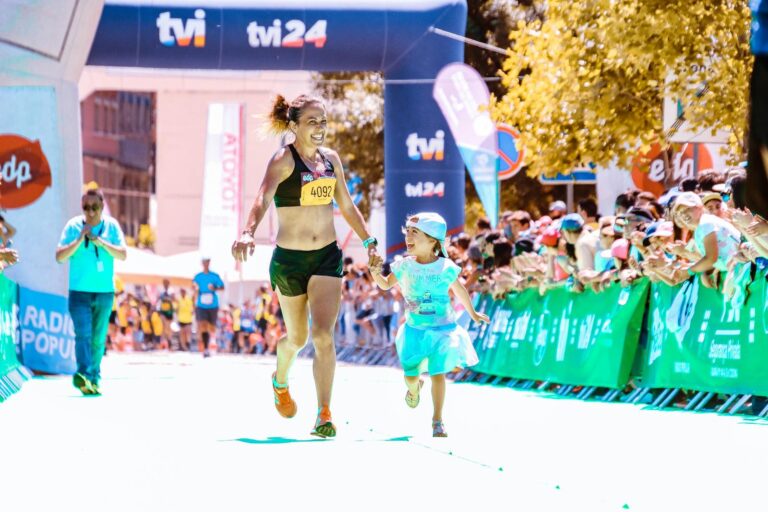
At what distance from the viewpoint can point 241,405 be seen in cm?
1230

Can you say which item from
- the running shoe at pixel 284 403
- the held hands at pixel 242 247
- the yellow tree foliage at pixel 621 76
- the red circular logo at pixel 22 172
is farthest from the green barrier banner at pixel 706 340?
the red circular logo at pixel 22 172

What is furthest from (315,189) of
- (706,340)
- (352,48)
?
(352,48)

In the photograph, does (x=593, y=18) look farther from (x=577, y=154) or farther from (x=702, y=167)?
(x=702, y=167)

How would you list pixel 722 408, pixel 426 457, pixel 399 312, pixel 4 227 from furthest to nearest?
pixel 399 312 < pixel 4 227 < pixel 722 408 < pixel 426 457

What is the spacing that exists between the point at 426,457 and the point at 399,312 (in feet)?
57.3

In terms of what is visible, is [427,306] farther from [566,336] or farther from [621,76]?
[621,76]

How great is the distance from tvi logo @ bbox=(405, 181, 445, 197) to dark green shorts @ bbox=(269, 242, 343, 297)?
47.0 ft

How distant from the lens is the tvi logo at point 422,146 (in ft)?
77.9

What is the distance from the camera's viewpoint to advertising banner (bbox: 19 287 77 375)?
16.3 metres

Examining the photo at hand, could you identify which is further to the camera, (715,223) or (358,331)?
(358,331)

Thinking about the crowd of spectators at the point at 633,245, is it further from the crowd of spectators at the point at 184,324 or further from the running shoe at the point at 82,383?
the crowd of spectators at the point at 184,324

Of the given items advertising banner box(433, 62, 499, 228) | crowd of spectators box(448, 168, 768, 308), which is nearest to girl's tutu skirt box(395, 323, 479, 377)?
crowd of spectators box(448, 168, 768, 308)

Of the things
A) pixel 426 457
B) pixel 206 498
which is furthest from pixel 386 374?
pixel 206 498

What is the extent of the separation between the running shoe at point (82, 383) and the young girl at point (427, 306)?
4.46 meters
